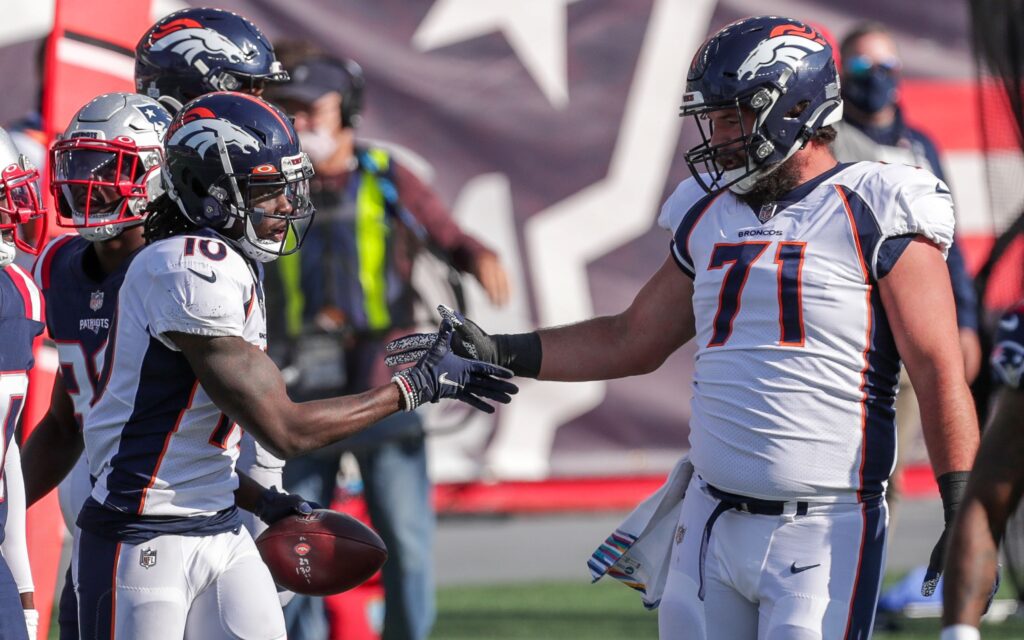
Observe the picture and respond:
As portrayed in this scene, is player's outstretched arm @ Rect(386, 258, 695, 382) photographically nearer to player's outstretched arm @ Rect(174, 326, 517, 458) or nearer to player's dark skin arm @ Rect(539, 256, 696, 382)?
player's dark skin arm @ Rect(539, 256, 696, 382)

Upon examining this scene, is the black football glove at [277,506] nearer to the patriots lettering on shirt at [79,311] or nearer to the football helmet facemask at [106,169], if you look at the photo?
the patriots lettering on shirt at [79,311]

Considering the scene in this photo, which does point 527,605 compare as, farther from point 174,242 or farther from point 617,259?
point 174,242

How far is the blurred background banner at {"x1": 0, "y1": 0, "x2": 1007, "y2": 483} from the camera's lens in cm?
759

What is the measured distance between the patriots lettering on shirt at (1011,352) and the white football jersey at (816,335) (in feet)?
0.84

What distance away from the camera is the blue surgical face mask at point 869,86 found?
529 centimetres

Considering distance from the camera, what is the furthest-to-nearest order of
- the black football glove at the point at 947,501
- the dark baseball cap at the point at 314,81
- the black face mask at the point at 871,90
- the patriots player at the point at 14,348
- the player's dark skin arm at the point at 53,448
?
the black face mask at the point at 871,90 → the dark baseball cap at the point at 314,81 → the player's dark skin arm at the point at 53,448 → the patriots player at the point at 14,348 → the black football glove at the point at 947,501

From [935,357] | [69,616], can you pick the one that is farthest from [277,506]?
[935,357]

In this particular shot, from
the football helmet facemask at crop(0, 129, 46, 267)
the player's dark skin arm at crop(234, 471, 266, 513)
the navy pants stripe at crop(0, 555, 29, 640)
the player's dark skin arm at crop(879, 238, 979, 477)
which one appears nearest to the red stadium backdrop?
the player's dark skin arm at crop(234, 471, 266, 513)

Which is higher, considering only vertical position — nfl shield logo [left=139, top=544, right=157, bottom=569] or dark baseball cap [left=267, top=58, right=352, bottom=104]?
dark baseball cap [left=267, top=58, right=352, bottom=104]

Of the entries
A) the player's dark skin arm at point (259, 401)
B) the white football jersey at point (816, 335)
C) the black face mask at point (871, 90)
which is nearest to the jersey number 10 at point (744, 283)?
the white football jersey at point (816, 335)

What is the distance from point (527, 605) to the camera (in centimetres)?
639

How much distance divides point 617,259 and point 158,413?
16.3ft

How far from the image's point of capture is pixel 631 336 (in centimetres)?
330

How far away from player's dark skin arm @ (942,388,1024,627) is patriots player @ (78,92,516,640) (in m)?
1.04
